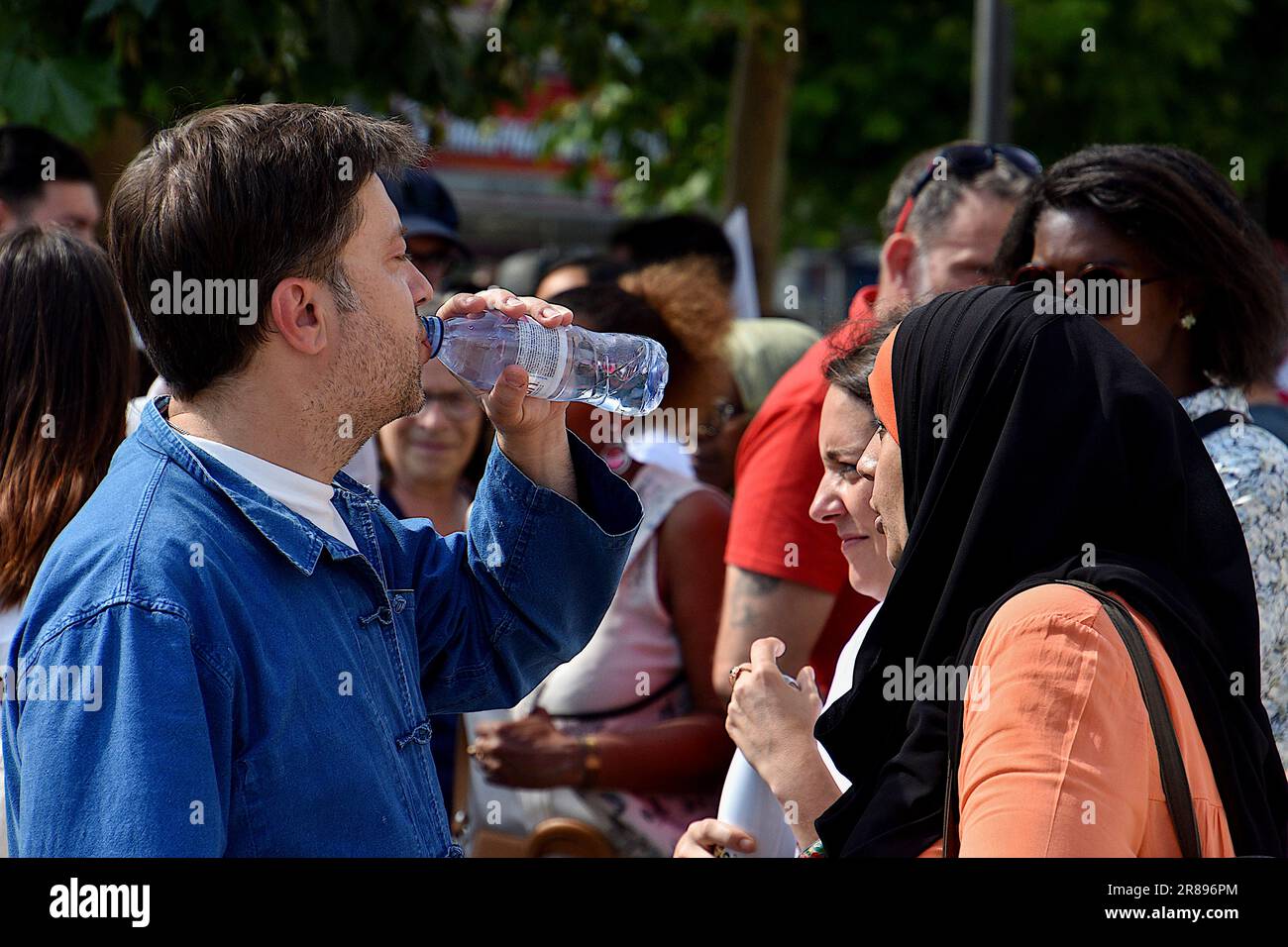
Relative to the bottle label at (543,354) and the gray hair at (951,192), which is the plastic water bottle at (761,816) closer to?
the bottle label at (543,354)

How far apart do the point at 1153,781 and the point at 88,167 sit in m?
4.04

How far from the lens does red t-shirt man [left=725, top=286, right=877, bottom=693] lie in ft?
10.2

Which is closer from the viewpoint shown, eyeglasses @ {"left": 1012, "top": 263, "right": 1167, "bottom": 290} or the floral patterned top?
the floral patterned top

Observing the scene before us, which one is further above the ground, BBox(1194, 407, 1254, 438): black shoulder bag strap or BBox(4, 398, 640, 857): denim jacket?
BBox(1194, 407, 1254, 438): black shoulder bag strap

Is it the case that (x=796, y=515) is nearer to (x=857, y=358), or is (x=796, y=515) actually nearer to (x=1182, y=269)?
(x=857, y=358)

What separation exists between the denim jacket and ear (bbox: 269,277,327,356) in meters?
0.20

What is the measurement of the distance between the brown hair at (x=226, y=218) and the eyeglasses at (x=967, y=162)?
7.54 ft

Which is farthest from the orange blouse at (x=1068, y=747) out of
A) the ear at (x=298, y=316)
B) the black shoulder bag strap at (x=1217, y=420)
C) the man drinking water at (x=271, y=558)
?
the black shoulder bag strap at (x=1217, y=420)

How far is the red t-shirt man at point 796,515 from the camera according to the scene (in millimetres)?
3105

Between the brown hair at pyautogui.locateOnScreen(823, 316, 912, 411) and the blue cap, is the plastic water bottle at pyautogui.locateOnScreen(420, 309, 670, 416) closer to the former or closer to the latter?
the brown hair at pyautogui.locateOnScreen(823, 316, 912, 411)

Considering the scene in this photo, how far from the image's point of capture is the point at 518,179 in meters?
20.2

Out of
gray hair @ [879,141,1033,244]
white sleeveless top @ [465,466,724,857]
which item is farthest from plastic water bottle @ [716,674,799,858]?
gray hair @ [879,141,1033,244]

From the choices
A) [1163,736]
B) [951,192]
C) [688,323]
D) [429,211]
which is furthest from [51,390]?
[429,211]

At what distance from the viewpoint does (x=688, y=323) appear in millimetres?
3842
